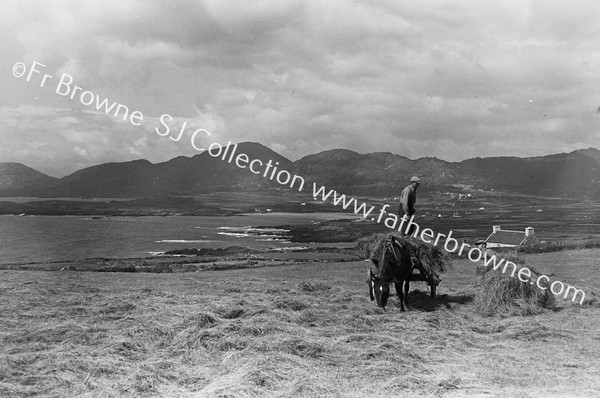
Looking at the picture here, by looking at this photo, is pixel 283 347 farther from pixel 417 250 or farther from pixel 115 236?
pixel 115 236

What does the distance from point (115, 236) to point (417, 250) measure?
26.9 metres

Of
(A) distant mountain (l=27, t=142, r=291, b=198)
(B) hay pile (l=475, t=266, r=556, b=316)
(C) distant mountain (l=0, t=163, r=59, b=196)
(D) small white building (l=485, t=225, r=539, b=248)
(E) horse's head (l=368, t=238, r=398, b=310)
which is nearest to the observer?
(B) hay pile (l=475, t=266, r=556, b=316)

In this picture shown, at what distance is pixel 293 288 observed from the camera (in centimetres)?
1262

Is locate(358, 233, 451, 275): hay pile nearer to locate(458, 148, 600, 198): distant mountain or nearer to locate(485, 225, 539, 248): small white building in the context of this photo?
locate(485, 225, 539, 248): small white building

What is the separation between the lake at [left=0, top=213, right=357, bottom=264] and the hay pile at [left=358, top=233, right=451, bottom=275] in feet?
64.9

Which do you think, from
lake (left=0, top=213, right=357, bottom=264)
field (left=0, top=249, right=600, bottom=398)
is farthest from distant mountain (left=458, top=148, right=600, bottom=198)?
field (left=0, top=249, right=600, bottom=398)

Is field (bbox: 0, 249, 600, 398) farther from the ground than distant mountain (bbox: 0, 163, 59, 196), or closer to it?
farther from the ground

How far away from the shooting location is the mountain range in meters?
70.8

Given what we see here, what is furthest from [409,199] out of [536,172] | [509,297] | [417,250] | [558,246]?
[536,172]

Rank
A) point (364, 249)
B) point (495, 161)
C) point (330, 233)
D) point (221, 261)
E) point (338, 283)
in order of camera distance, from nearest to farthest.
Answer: point (364, 249)
point (338, 283)
point (221, 261)
point (330, 233)
point (495, 161)

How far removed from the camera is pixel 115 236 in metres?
33.0

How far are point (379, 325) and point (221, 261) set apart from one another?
60.5 feet

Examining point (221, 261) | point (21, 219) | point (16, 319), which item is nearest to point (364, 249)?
point (16, 319)

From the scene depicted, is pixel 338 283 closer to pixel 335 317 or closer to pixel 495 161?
pixel 335 317
